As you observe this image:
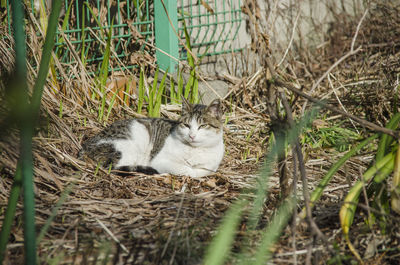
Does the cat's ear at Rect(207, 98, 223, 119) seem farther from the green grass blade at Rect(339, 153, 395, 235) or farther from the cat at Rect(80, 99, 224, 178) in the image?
the green grass blade at Rect(339, 153, 395, 235)

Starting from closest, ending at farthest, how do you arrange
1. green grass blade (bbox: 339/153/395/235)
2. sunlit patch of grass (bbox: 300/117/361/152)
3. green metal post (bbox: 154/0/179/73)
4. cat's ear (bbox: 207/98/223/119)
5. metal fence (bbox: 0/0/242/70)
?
green grass blade (bbox: 339/153/395/235), cat's ear (bbox: 207/98/223/119), sunlit patch of grass (bbox: 300/117/361/152), metal fence (bbox: 0/0/242/70), green metal post (bbox: 154/0/179/73)

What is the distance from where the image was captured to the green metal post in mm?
4625

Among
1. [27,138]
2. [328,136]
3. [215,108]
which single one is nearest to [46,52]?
[27,138]

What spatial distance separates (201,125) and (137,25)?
1.88 meters

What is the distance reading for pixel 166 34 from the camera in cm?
464

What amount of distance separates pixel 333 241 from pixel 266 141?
190 centimetres

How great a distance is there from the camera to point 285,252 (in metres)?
1.94

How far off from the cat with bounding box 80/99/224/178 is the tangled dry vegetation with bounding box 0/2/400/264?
0.14 meters

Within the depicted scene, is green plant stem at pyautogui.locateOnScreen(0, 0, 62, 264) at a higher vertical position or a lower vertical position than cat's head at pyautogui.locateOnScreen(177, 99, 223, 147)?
higher

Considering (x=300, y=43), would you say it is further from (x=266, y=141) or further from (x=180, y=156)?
(x=180, y=156)

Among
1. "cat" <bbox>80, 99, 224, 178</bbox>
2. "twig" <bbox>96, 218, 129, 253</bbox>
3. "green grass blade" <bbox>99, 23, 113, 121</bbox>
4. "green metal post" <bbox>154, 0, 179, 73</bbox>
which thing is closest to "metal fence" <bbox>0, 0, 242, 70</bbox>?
"green metal post" <bbox>154, 0, 179, 73</bbox>

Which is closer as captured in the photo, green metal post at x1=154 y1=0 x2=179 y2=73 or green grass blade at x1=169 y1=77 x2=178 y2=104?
green grass blade at x1=169 y1=77 x2=178 y2=104

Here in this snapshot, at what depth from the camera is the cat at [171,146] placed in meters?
3.25

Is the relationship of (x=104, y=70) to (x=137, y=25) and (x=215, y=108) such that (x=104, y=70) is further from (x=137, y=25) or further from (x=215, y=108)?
(x=215, y=108)
